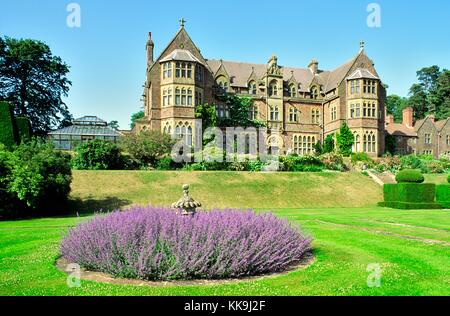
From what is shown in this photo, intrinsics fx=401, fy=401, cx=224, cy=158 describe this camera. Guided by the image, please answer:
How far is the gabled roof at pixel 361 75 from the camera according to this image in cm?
4434

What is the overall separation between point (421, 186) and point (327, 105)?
2245 centimetres

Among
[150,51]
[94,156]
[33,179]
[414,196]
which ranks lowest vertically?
[414,196]

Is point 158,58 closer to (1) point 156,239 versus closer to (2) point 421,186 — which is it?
(2) point 421,186

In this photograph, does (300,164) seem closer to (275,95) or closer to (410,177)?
(410,177)

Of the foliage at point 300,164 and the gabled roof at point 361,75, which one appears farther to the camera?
the gabled roof at point 361,75

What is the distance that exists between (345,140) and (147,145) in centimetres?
2189

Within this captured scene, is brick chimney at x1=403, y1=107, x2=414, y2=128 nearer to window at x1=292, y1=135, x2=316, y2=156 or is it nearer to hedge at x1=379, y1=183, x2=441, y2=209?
window at x1=292, y1=135, x2=316, y2=156

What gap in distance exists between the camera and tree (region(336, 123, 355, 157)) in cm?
4325

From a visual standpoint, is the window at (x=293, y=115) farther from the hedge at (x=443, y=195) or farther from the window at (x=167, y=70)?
the hedge at (x=443, y=195)

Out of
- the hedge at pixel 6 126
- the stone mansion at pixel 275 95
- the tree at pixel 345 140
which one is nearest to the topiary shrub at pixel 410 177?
the tree at pixel 345 140

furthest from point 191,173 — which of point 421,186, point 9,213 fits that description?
point 421,186

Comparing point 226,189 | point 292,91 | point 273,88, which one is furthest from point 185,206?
point 292,91

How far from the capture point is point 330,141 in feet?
148

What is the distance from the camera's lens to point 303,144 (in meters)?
47.0
